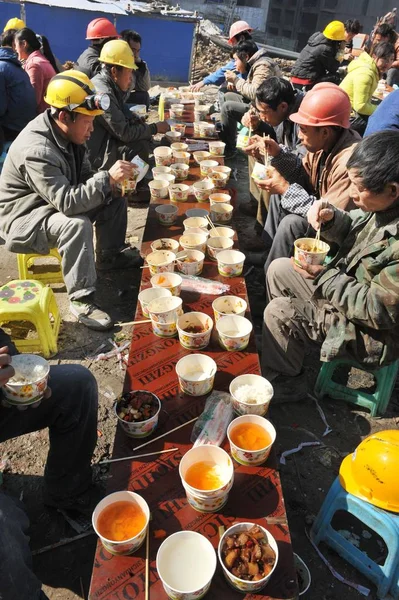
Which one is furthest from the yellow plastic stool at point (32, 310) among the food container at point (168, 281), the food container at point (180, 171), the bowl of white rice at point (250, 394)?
the bowl of white rice at point (250, 394)

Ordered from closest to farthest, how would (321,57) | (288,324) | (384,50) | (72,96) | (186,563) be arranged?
(186,563) < (288,324) < (72,96) < (384,50) < (321,57)

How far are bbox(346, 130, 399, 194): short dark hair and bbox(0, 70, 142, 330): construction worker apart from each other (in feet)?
7.30

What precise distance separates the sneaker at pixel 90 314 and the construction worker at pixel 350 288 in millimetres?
1626

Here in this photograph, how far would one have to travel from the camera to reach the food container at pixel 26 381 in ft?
6.70

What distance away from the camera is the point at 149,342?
2.74 m

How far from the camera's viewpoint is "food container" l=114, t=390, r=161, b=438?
6.91 ft

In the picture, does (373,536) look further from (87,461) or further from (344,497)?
(87,461)

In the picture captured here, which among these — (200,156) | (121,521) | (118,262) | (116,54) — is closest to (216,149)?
(200,156)

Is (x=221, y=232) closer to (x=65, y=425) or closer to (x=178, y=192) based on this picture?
(x=178, y=192)

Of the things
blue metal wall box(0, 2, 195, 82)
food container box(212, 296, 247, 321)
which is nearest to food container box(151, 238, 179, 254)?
food container box(212, 296, 247, 321)

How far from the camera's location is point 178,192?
4.42 metres

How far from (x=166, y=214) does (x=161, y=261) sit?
33.1 inches

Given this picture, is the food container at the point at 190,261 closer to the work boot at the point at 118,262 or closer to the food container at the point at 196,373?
the food container at the point at 196,373

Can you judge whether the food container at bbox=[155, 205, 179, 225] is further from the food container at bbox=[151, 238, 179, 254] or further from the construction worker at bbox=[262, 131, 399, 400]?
the construction worker at bbox=[262, 131, 399, 400]
